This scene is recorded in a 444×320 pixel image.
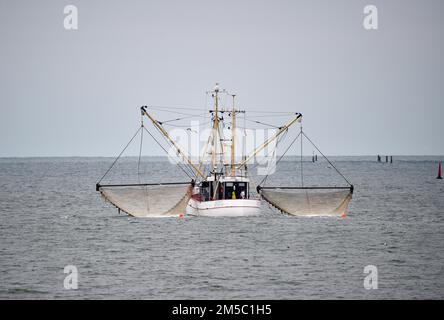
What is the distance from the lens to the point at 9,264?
4550cm

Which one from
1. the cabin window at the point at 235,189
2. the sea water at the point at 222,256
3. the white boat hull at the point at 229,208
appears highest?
the cabin window at the point at 235,189

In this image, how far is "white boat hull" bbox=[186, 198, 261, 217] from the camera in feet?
210

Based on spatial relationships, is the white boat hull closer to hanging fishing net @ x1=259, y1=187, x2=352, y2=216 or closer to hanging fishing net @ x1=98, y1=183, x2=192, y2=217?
hanging fishing net @ x1=259, y1=187, x2=352, y2=216

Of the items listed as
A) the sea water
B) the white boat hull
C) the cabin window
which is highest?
the cabin window

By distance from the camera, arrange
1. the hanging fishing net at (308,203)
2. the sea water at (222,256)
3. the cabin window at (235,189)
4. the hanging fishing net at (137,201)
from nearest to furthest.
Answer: the sea water at (222,256), the cabin window at (235,189), the hanging fishing net at (137,201), the hanging fishing net at (308,203)

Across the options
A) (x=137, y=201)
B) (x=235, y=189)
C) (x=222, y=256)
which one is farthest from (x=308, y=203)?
(x=222, y=256)

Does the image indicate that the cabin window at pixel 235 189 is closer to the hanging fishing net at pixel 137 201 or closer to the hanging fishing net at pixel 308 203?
the hanging fishing net at pixel 308 203

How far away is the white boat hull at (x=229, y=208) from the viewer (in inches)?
2520

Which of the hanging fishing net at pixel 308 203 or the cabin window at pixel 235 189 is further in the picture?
the hanging fishing net at pixel 308 203

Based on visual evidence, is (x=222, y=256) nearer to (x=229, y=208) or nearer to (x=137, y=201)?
(x=229, y=208)

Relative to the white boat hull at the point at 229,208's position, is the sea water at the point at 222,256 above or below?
below

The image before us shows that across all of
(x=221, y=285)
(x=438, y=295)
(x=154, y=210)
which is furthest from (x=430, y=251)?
(x=154, y=210)

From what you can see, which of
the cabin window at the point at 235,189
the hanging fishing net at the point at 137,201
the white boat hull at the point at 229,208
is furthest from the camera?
the hanging fishing net at the point at 137,201

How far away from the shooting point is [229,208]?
6406 centimetres
